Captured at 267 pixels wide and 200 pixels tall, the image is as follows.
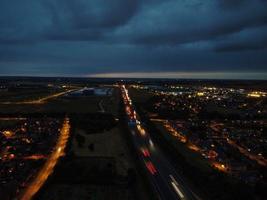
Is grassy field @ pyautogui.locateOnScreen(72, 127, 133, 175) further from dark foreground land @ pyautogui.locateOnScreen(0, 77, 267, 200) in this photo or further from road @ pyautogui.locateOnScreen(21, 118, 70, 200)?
road @ pyautogui.locateOnScreen(21, 118, 70, 200)

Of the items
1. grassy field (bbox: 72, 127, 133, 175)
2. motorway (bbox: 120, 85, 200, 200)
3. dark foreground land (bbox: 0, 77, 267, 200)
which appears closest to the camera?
motorway (bbox: 120, 85, 200, 200)

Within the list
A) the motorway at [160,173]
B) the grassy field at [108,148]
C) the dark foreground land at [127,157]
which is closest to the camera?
the motorway at [160,173]

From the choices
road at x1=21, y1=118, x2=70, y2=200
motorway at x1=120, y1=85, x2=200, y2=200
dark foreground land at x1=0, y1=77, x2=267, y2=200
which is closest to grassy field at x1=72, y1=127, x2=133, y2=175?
dark foreground land at x1=0, y1=77, x2=267, y2=200

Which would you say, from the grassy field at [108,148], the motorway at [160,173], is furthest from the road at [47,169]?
the motorway at [160,173]

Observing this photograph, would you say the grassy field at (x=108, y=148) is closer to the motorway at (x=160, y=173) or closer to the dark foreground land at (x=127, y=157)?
the dark foreground land at (x=127, y=157)

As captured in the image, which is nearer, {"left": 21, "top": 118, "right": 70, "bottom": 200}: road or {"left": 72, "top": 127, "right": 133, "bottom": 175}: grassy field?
{"left": 21, "top": 118, "right": 70, "bottom": 200}: road

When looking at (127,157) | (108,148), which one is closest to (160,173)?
(127,157)
